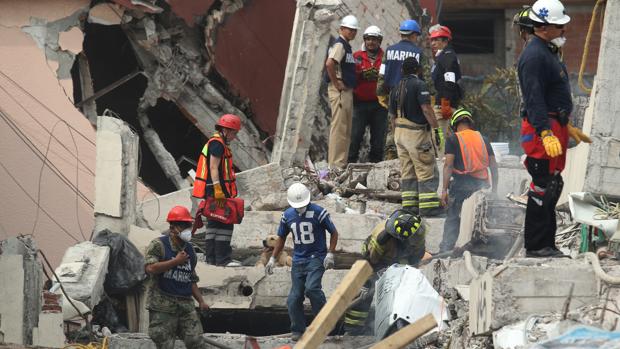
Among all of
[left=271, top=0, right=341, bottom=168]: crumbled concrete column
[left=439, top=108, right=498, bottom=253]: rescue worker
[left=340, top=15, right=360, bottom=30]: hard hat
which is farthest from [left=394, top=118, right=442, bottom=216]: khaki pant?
[left=271, top=0, right=341, bottom=168]: crumbled concrete column

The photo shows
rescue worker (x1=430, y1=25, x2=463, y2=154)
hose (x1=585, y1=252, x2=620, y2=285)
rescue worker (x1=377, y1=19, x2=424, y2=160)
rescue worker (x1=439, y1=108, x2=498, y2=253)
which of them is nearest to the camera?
hose (x1=585, y1=252, x2=620, y2=285)

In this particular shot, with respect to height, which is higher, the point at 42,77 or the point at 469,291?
the point at 42,77

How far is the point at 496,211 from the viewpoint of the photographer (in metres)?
14.6

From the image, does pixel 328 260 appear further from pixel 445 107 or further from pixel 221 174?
pixel 445 107

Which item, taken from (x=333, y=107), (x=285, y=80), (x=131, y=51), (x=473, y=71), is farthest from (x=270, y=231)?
(x=473, y=71)

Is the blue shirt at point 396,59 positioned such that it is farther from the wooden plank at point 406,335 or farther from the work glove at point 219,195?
the wooden plank at point 406,335

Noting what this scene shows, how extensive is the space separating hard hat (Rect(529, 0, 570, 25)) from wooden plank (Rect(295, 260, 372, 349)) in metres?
2.26

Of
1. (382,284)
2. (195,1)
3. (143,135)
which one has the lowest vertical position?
(382,284)

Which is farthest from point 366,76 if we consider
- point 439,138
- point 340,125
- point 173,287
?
point 173,287

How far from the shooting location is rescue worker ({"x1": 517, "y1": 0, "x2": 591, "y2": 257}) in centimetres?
1104

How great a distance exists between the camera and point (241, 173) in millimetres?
17531

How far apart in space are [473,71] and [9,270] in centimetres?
1468

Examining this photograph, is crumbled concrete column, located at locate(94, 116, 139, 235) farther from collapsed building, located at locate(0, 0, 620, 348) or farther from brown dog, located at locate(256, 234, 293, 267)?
brown dog, located at locate(256, 234, 293, 267)

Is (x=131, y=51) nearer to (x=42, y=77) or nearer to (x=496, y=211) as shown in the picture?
(x=42, y=77)
